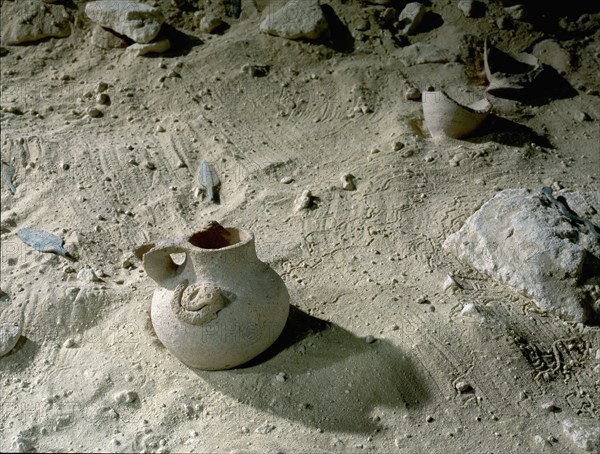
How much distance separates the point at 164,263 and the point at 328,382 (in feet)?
3.27

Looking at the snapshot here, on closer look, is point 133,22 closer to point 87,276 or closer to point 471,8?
point 87,276

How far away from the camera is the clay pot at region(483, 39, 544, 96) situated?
231 inches

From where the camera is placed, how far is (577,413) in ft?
11.2

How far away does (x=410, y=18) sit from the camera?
21.2 feet

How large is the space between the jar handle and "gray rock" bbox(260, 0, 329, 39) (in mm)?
3387

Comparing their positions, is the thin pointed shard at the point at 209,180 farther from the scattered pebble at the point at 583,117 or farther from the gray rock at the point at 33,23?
the scattered pebble at the point at 583,117

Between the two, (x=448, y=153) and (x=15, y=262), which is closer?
(x=15, y=262)

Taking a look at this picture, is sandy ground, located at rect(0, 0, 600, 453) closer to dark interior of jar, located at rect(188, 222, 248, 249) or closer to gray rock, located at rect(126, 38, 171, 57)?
gray rock, located at rect(126, 38, 171, 57)

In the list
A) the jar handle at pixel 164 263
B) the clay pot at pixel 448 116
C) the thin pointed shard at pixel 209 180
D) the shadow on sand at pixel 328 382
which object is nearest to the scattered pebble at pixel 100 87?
the thin pointed shard at pixel 209 180

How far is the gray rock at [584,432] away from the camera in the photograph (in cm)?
320

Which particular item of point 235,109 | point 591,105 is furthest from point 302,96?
point 591,105

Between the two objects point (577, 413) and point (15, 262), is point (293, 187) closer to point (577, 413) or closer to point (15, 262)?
point (15, 262)

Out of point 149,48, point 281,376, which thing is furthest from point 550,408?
point 149,48

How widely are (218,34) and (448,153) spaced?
2.60 meters
